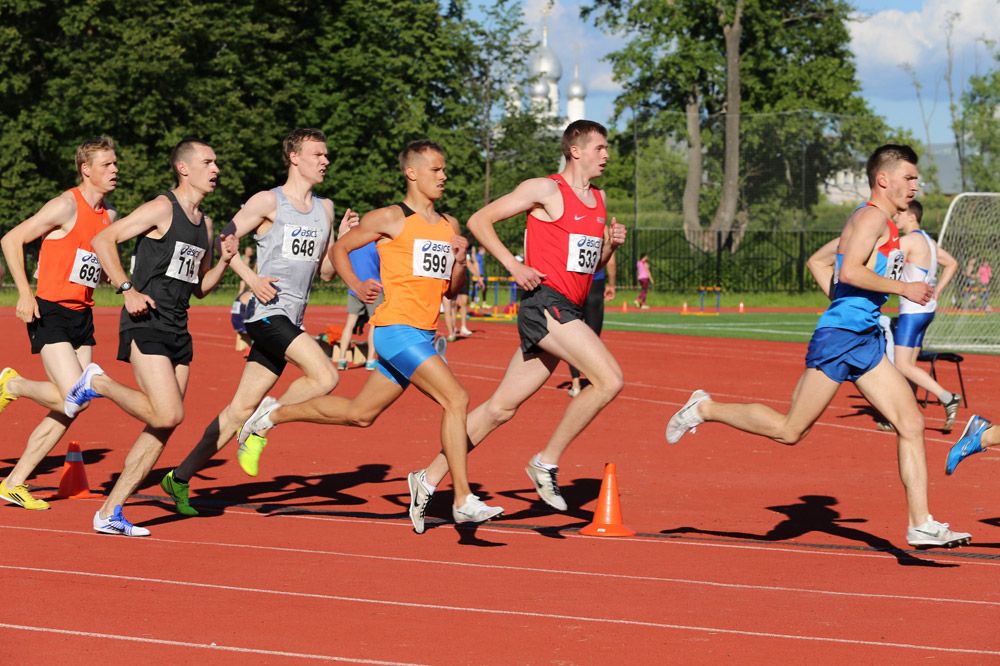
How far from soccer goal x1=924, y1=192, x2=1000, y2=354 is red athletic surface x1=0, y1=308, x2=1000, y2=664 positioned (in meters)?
13.9

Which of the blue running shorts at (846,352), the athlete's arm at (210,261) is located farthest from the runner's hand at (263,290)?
the blue running shorts at (846,352)

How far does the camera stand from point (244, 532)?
8375 millimetres

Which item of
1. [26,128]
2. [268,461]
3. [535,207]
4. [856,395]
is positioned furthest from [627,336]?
[26,128]

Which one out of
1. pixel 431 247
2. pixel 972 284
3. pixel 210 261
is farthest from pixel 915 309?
pixel 972 284

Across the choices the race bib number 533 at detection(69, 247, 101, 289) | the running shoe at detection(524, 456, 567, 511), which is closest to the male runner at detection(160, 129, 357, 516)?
the race bib number 533 at detection(69, 247, 101, 289)

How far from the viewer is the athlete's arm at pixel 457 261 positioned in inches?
324

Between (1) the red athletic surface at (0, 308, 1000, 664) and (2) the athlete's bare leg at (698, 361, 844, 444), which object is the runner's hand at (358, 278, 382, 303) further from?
(2) the athlete's bare leg at (698, 361, 844, 444)

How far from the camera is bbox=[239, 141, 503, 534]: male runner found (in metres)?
7.97

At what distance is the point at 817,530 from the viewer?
346 inches

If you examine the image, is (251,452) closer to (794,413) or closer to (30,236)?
(30,236)

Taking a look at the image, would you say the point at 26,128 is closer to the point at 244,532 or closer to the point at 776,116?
the point at 776,116

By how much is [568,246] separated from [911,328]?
6.20 m

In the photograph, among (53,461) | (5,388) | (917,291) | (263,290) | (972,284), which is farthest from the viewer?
(972,284)

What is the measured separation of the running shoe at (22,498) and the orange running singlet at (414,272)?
8.60 feet
